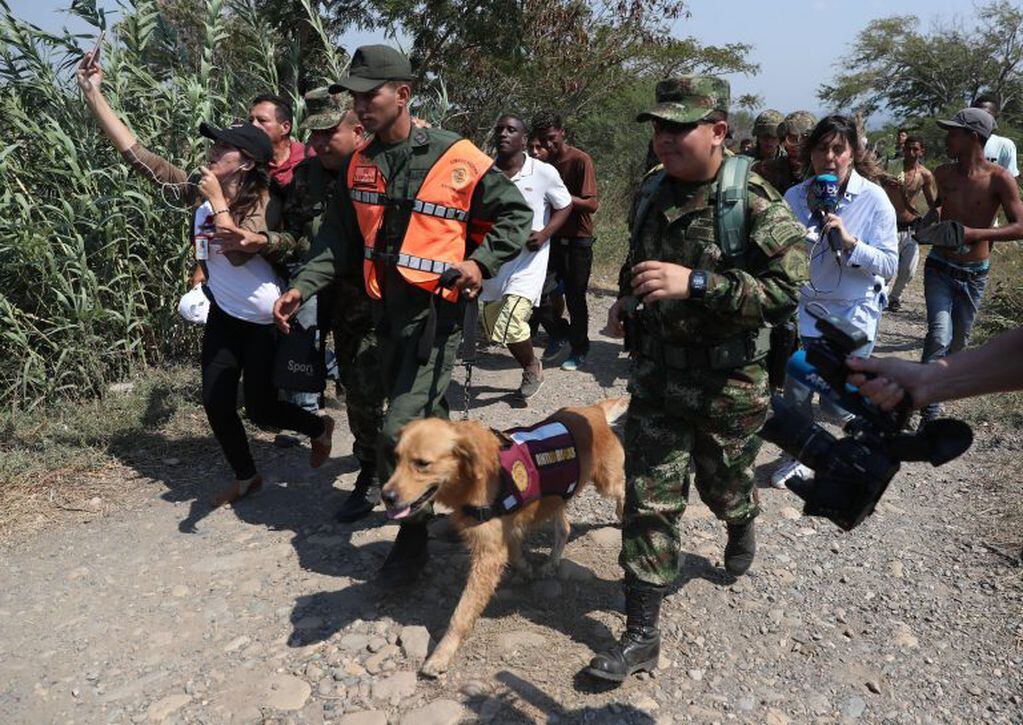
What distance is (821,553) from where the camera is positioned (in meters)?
4.05

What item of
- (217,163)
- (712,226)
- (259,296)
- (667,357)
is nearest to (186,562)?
(259,296)

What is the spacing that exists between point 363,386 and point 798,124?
4.09 meters

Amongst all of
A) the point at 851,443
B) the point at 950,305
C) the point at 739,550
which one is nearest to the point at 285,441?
the point at 739,550

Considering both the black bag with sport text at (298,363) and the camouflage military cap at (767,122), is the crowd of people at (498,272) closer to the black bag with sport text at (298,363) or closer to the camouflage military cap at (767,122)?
the black bag with sport text at (298,363)

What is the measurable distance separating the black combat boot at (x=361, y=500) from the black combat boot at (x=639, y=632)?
1.77 metres

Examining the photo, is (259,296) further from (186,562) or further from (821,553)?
(821,553)

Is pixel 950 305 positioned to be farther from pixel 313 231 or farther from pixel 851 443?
pixel 313 231

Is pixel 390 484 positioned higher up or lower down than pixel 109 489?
higher up

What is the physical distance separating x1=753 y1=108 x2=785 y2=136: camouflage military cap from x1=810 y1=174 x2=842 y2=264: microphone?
9.58 feet

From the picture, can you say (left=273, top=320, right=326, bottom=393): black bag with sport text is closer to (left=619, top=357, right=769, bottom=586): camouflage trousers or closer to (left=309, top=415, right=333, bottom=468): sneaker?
(left=309, top=415, right=333, bottom=468): sneaker

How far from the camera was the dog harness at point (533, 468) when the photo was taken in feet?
10.6

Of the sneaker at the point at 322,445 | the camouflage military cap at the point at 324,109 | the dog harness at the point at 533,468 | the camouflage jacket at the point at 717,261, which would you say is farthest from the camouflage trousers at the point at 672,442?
the sneaker at the point at 322,445

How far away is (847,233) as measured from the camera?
4.20 meters

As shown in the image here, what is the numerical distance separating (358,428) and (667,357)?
6.54 feet
